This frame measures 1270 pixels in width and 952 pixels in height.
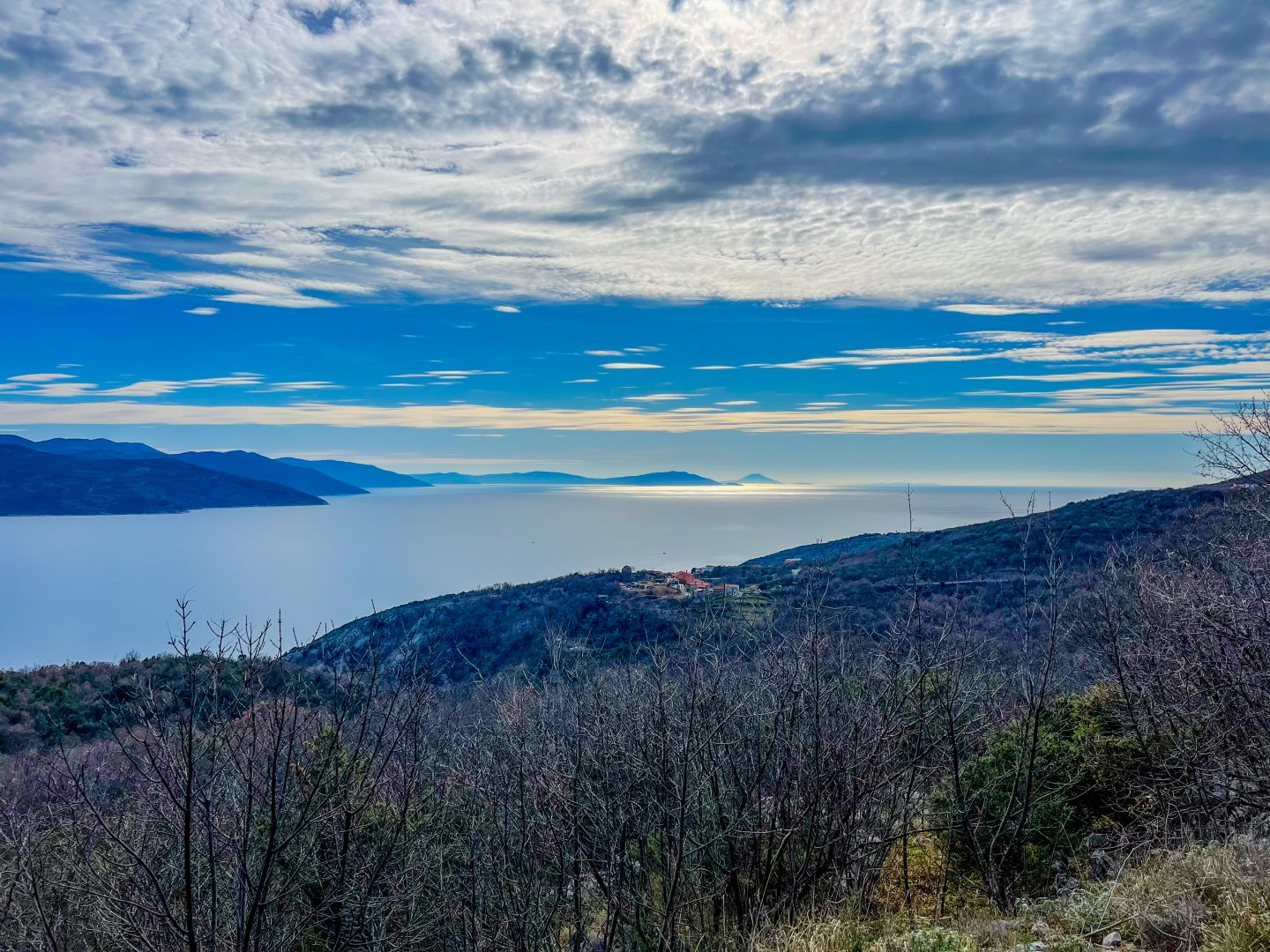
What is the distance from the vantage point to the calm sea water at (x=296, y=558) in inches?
2970

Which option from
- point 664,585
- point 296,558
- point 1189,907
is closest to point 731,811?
point 1189,907

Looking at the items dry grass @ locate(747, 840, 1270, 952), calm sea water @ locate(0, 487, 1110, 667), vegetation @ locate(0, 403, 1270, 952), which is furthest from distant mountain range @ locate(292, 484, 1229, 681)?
dry grass @ locate(747, 840, 1270, 952)

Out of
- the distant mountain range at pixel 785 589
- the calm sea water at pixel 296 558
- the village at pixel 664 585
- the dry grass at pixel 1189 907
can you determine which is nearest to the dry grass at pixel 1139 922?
the dry grass at pixel 1189 907

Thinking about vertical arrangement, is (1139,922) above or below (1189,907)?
below

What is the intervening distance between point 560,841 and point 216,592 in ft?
307

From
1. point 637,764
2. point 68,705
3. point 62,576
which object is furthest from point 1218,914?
point 62,576

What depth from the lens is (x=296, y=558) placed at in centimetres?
12281

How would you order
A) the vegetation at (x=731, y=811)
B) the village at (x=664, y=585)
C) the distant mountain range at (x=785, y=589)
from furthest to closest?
the village at (x=664, y=585), the distant mountain range at (x=785, y=589), the vegetation at (x=731, y=811)

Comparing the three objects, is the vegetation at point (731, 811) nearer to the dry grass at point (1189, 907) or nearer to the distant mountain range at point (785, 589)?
the dry grass at point (1189, 907)

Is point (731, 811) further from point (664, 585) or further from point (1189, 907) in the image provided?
point (664, 585)

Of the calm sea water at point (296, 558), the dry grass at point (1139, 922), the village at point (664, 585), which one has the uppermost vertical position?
the calm sea water at point (296, 558)

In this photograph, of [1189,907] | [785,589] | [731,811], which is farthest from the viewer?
[785,589]

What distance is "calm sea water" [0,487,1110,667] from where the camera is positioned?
75438mm

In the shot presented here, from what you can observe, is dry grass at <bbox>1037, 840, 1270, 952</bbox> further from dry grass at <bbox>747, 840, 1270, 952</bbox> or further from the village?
the village
